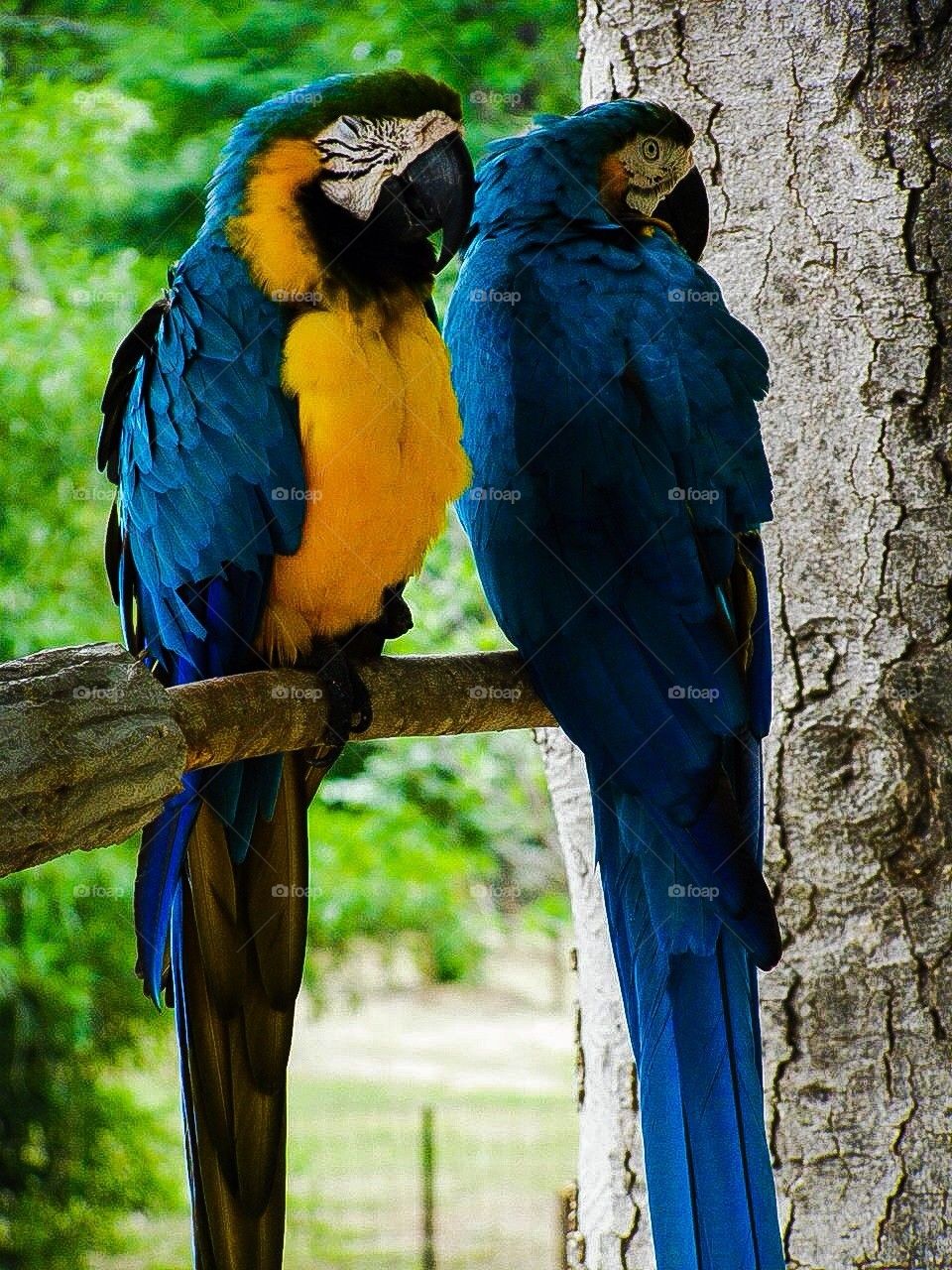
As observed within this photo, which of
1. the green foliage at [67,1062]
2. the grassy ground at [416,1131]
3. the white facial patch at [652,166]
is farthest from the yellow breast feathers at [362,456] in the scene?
the grassy ground at [416,1131]

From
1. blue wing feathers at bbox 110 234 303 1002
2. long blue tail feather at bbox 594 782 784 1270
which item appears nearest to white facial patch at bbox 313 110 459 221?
blue wing feathers at bbox 110 234 303 1002

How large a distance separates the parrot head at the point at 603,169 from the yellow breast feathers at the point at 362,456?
0.64 feet

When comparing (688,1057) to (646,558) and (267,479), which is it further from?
(267,479)

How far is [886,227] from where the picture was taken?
51.2 inches

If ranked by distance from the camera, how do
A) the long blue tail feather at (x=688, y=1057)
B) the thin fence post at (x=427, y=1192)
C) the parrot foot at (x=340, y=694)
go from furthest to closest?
the thin fence post at (x=427, y=1192)
the parrot foot at (x=340, y=694)
the long blue tail feather at (x=688, y=1057)

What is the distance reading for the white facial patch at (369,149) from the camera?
3.37 feet

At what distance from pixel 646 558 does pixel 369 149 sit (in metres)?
0.42

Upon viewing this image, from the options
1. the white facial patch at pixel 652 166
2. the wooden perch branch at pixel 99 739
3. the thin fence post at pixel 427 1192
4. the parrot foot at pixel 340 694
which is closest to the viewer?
the wooden perch branch at pixel 99 739

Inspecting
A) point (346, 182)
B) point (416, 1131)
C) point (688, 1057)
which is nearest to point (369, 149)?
A: point (346, 182)

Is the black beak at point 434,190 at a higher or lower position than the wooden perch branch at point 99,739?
higher

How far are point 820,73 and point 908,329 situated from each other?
0.94 feet

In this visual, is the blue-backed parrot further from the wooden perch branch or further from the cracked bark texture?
the cracked bark texture

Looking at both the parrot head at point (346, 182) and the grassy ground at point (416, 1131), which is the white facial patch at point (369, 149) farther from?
the grassy ground at point (416, 1131)

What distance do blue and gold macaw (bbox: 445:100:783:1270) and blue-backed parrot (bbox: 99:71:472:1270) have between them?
0.08 metres
